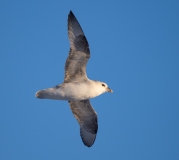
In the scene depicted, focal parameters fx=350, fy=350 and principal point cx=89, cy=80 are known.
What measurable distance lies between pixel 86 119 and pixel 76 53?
3.04m

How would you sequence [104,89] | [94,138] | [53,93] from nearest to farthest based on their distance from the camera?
1. [53,93]
2. [104,89]
3. [94,138]

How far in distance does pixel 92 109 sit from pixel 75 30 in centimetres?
319

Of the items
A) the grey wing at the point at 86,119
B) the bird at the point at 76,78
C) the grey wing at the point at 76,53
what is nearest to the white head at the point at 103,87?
the bird at the point at 76,78

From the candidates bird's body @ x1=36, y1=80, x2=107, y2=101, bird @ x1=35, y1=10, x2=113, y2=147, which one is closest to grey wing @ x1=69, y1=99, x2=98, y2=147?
bird @ x1=35, y1=10, x2=113, y2=147

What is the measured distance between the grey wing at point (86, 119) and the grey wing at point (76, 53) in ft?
5.13

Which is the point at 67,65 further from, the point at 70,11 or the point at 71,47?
the point at 70,11

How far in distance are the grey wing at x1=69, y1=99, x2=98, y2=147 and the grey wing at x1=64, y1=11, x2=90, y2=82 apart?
1.56 meters

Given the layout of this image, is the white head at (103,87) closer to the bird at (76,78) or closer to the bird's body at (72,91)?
the bird at (76,78)

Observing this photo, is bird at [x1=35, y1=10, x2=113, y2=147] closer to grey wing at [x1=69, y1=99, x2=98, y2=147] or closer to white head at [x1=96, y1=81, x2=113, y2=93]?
white head at [x1=96, y1=81, x2=113, y2=93]

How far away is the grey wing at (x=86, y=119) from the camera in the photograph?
13156mm

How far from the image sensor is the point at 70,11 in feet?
39.2

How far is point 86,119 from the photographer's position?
13.3 metres

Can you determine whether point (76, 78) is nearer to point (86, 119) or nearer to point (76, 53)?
point (76, 53)

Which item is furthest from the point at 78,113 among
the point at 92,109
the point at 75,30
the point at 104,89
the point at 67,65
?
the point at 75,30
